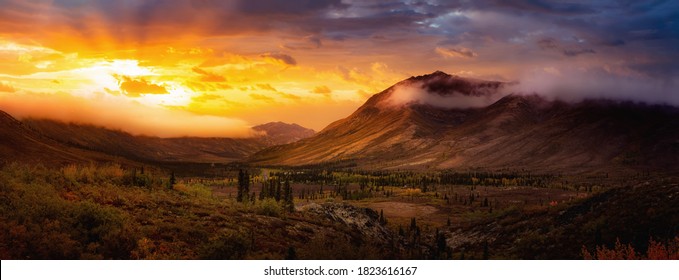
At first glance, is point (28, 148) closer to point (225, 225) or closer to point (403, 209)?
point (403, 209)

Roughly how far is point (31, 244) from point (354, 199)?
170m

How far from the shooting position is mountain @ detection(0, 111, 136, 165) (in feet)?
463

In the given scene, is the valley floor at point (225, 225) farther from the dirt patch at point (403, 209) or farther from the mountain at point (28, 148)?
the mountain at point (28, 148)

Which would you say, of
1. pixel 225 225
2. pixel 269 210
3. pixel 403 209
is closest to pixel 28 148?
pixel 403 209

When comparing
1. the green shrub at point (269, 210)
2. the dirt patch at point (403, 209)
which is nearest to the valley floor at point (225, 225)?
the green shrub at point (269, 210)

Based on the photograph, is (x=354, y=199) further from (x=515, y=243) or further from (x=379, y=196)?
(x=515, y=243)

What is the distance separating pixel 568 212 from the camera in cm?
4834

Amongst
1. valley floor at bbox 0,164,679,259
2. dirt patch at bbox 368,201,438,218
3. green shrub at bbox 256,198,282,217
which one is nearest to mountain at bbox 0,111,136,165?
dirt patch at bbox 368,201,438,218

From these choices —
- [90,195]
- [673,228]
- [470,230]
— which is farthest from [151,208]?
[470,230]

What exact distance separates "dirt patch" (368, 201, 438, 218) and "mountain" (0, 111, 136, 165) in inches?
3369

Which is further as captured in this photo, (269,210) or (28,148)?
(28,148)

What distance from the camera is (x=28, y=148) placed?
15450 centimetres

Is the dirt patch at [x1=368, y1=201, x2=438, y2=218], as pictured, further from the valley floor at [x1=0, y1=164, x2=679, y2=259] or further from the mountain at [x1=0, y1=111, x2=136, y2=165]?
the mountain at [x1=0, y1=111, x2=136, y2=165]

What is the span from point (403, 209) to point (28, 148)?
117 m
